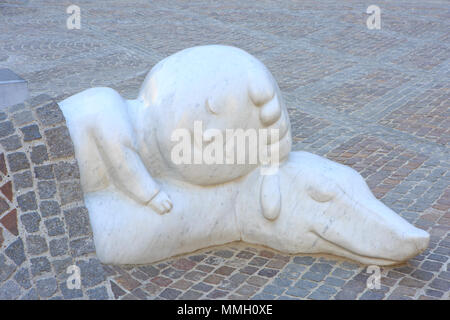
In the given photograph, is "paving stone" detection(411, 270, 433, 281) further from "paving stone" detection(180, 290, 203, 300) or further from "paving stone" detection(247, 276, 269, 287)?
"paving stone" detection(180, 290, 203, 300)

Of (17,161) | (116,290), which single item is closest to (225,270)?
(116,290)

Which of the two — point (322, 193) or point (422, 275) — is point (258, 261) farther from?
point (422, 275)

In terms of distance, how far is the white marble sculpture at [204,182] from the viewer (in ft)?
11.9

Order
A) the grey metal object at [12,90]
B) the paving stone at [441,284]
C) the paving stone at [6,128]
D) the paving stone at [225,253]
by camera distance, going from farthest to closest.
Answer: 1. the grey metal object at [12,90]
2. the paving stone at [225,253]
3. the paving stone at [441,284]
4. the paving stone at [6,128]

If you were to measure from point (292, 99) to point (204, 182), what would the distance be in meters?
4.02

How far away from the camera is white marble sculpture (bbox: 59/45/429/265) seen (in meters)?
3.62

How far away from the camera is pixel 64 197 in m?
3.53

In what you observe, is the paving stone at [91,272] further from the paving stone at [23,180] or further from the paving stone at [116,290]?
the paving stone at [23,180]

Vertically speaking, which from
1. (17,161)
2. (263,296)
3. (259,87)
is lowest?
(263,296)

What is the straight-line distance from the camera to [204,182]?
3.89 m

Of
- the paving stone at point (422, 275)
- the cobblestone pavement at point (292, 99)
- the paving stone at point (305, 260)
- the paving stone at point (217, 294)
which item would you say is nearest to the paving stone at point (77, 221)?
the cobblestone pavement at point (292, 99)

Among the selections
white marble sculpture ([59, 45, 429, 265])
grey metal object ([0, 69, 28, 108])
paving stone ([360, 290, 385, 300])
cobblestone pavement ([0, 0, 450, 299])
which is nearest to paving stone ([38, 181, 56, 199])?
cobblestone pavement ([0, 0, 450, 299])

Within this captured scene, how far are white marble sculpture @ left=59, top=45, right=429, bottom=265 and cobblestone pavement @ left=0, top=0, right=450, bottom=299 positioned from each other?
19 centimetres

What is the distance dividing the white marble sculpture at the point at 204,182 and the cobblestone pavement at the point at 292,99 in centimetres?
19
